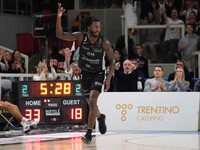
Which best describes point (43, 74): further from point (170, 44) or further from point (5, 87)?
point (170, 44)

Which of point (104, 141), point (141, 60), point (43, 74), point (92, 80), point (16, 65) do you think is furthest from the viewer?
point (141, 60)

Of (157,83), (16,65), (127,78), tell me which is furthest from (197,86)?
(16,65)

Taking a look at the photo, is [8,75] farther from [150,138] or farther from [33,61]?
[33,61]

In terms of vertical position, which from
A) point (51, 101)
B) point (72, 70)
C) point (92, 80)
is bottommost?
point (51, 101)

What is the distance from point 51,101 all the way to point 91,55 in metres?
3.83

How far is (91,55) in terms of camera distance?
934 cm

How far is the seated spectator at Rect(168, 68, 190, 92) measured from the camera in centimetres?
1324

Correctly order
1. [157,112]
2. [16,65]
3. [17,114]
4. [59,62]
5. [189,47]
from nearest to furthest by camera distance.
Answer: [17,114], [157,112], [16,65], [189,47], [59,62]

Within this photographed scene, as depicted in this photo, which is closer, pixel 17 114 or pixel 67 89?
pixel 17 114

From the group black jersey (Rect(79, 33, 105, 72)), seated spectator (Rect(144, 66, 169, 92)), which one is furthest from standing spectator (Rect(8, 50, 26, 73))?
black jersey (Rect(79, 33, 105, 72))

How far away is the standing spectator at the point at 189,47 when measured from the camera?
51.7ft

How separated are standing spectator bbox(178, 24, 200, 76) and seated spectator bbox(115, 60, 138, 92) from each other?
9.23 feet

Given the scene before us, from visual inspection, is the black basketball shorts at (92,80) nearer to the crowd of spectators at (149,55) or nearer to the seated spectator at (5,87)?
the crowd of spectators at (149,55)

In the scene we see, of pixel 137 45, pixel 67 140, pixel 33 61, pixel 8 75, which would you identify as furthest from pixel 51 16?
pixel 67 140
